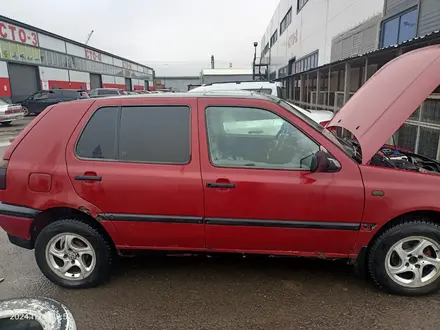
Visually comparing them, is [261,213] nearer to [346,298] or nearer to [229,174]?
[229,174]

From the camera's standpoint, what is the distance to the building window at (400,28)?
28.2 ft

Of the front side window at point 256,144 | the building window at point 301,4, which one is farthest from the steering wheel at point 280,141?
the building window at point 301,4

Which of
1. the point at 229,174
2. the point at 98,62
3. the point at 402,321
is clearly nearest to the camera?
the point at 402,321

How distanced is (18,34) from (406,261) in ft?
103

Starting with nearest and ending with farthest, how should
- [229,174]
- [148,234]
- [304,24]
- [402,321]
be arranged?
[402,321] → [229,174] → [148,234] → [304,24]

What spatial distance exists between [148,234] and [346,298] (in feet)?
5.86

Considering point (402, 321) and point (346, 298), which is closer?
point (402, 321)

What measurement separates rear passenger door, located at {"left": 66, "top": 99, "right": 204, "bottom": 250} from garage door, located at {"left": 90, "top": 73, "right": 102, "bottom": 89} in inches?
1676

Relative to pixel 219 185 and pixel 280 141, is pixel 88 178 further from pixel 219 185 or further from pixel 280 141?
pixel 280 141

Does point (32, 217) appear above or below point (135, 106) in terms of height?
below

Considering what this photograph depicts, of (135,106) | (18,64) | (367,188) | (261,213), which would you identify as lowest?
(261,213)

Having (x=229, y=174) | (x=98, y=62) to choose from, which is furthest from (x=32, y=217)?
(x=98, y=62)

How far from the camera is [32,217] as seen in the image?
9.66 ft

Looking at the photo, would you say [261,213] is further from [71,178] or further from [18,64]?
[18,64]
